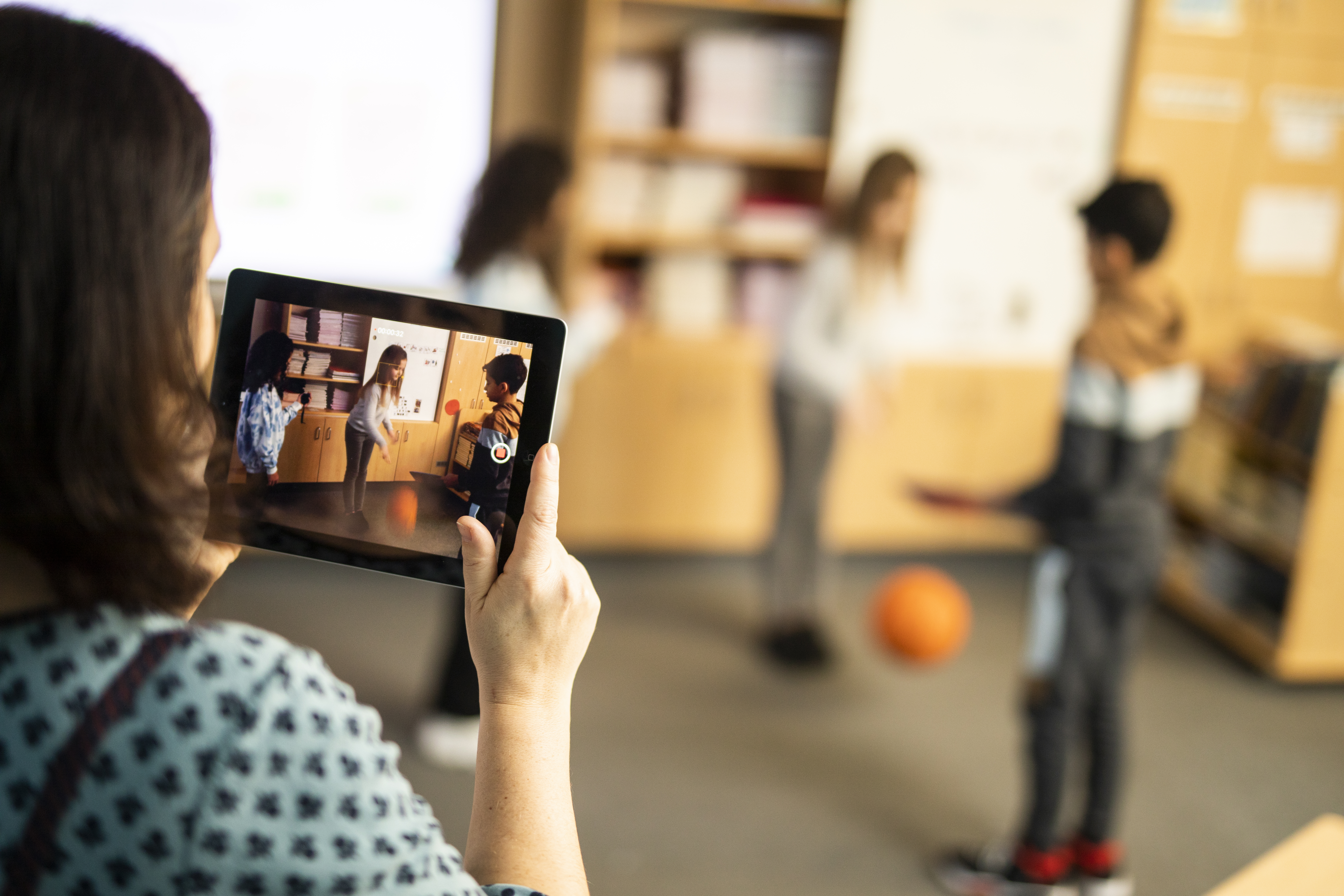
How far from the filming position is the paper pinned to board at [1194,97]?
159 inches

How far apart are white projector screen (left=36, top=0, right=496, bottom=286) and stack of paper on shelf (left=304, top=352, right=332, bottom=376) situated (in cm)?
257

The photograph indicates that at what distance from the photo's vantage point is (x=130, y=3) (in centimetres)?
334

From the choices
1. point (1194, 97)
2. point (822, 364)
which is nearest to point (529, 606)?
point (822, 364)

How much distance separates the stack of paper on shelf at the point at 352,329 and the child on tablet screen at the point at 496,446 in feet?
0.34

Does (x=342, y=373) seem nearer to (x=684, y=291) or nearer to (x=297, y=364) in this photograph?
(x=297, y=364)

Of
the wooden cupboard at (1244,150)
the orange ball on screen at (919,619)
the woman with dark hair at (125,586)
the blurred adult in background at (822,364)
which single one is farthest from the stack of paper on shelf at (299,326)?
the wooden cupboard at (1244,150)

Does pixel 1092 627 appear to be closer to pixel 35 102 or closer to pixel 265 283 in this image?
pixel 265 283

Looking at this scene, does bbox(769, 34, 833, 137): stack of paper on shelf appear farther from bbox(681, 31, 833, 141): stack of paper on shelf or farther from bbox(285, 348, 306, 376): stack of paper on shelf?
bbox(285, 348, 306, 376): stack of paper on shelf

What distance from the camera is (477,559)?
3.02 feet

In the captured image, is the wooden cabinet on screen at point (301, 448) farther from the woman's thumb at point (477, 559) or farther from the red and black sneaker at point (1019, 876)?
the red and black sneaker at point (1019, 876)

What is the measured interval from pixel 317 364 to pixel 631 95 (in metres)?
3.15

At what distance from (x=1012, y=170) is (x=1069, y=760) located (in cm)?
223

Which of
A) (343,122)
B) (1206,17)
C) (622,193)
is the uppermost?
(1206,17)

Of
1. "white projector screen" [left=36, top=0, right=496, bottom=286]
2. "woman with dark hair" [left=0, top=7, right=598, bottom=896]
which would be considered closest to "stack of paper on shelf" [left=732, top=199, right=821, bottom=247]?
"white projector screen" [left=36, top=0, right=496, bottom=286]
